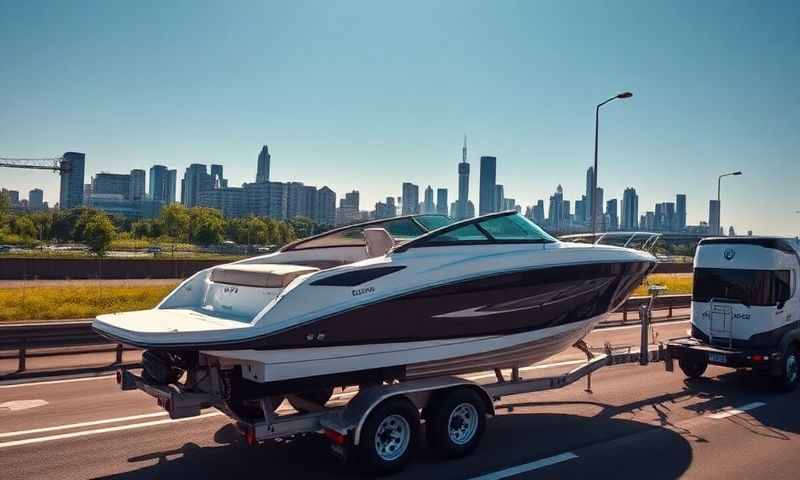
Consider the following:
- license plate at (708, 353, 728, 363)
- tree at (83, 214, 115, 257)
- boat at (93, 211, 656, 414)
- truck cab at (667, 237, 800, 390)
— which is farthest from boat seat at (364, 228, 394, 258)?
tree at (83, 214, 115, 257)

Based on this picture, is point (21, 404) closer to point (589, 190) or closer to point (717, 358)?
point (717, 358)

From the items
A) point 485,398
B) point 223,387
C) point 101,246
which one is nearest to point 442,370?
point 485,398

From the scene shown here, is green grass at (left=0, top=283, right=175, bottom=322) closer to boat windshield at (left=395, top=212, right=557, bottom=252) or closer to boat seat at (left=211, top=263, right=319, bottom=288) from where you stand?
boat seat at (left=211, top=263, right=319, bottom=288)

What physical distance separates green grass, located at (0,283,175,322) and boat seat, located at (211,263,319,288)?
41.7ft

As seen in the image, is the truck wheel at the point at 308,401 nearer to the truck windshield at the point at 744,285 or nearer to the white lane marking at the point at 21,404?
the white lane marking at the point at 21,404

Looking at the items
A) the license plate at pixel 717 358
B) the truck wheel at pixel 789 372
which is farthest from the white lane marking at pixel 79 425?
the truck wheel at pixel 789 372

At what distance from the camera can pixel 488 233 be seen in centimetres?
732

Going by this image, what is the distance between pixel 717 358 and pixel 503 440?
4.74m

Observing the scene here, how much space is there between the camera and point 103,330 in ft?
20.7

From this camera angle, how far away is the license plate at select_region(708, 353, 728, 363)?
997cm

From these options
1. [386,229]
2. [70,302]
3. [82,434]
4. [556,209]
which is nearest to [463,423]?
[386,229]

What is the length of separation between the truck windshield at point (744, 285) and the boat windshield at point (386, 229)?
561 centimetres

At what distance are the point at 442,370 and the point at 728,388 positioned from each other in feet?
20.9

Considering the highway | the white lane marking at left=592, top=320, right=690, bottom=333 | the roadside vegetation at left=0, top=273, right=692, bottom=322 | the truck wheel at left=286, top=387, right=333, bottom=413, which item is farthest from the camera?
the white lane marking at left=592, top=320, right=690, bottom=333
